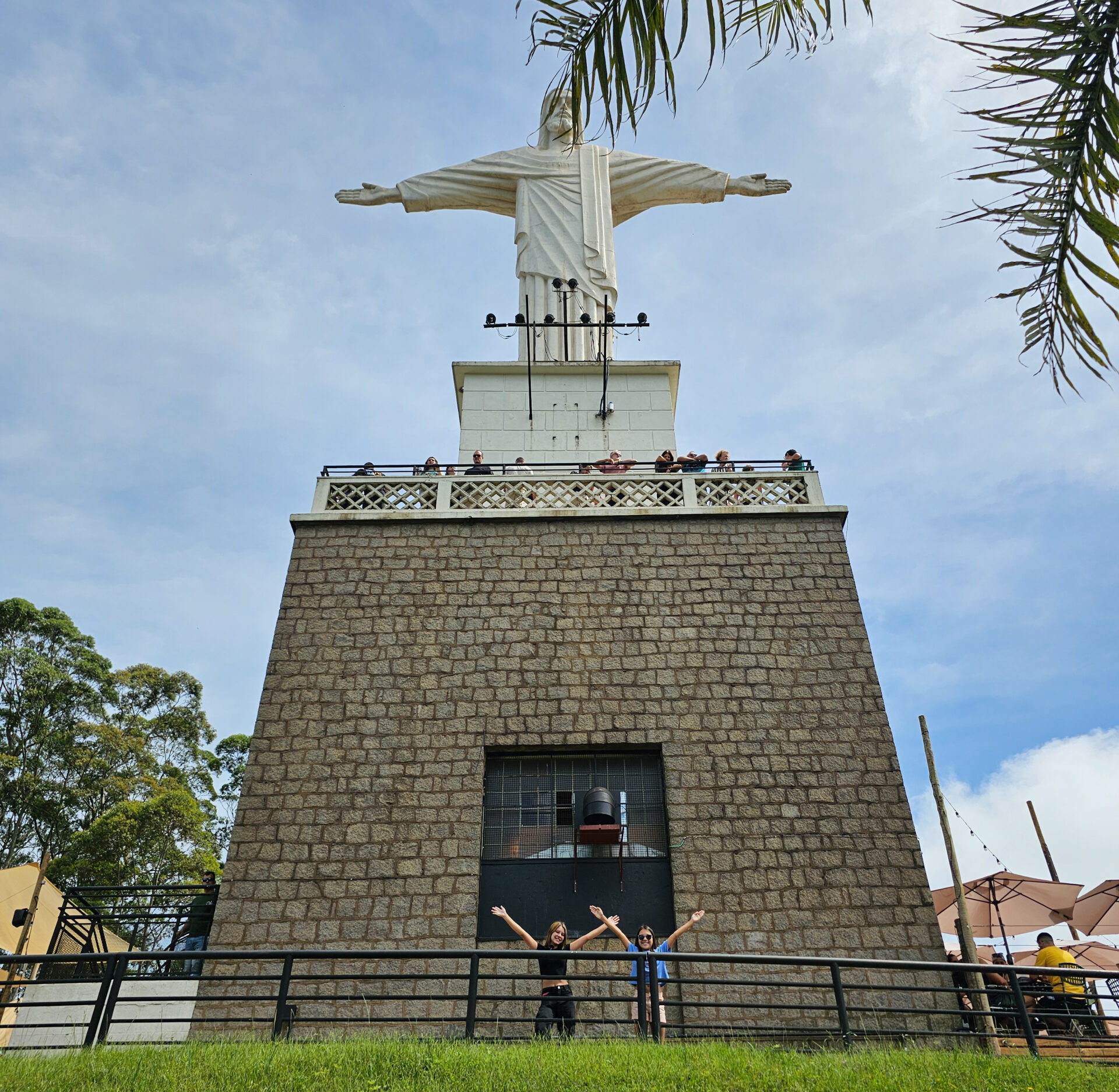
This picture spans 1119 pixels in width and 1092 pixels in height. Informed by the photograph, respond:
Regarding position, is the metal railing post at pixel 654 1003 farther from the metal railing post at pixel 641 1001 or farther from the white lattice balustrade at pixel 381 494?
the white lattice balustrade at pixel 381 494

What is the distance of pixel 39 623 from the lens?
79.8ft

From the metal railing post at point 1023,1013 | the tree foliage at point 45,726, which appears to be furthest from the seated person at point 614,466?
the tree foliage at point 45,726

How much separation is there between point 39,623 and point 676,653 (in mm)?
20035

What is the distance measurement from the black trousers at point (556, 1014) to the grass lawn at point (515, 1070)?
1.60 ft

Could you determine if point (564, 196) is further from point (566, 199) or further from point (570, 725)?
point (570, 725)

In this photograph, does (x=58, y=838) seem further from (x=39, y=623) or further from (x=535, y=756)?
(x=535, y=756)

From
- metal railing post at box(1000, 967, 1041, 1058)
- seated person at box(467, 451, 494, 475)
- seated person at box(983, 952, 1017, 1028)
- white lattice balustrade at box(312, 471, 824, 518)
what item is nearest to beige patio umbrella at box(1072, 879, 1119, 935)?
seated person at box(983, 952, 1017, 1028)

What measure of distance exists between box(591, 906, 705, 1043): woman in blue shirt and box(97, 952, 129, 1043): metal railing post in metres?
3.27

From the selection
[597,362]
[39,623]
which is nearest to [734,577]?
[597,362]

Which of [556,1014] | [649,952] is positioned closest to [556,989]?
[556,1014]

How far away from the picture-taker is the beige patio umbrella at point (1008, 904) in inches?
482

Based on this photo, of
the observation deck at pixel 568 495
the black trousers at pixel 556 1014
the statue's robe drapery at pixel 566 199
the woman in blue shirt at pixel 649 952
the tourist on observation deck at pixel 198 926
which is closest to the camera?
the woman in blue shirt at pixel 649 952

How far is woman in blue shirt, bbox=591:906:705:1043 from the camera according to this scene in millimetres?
6137

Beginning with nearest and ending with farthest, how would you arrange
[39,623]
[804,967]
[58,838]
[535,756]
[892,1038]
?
[892,1038] → [804,967] → [535,756] → [58,838] → [39,623]
